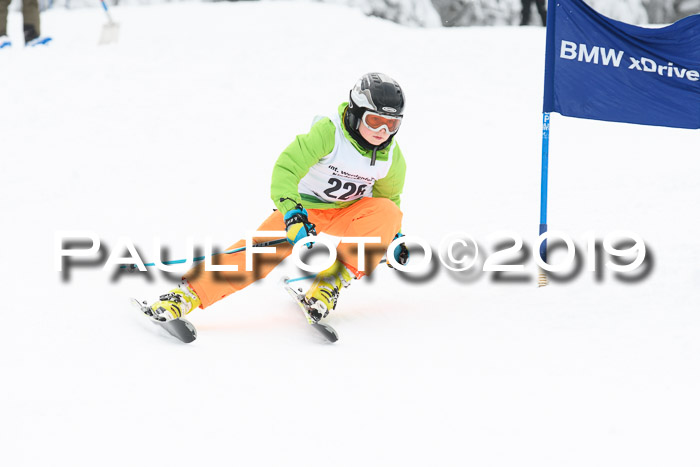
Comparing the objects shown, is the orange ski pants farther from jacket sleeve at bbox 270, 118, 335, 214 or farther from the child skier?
jacket sleeve at bbox 270, 118, 335, 214

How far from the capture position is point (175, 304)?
3.94 meters

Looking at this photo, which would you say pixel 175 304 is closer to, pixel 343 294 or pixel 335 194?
pixel 335 194

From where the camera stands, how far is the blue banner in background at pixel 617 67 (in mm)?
4785

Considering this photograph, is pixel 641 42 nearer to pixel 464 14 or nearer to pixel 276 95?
pixel 276 95

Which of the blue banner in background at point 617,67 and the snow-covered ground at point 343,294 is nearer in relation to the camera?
the snow-covered ground at point 343,294

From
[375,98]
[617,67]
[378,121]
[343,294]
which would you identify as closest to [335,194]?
[378,121]

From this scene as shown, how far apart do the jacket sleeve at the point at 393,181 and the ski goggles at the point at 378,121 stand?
275 millimetres

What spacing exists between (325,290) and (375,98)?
1.01 m

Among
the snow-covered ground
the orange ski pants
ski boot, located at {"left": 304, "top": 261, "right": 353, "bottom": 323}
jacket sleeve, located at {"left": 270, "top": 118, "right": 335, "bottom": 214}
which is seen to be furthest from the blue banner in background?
ski boot, located at {"left": 304, "top": 261, "right": 353, "bottom": 323}

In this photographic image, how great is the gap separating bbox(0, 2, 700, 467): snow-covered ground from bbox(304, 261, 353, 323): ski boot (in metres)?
0.16

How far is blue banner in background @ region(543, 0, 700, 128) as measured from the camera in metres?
4.79

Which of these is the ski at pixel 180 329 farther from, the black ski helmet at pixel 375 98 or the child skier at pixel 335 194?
the black ski helmet at pixel 375 98

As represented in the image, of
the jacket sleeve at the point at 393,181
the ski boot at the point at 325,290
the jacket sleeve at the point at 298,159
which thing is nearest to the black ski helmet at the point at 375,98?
the jacket sleeve at the point at 298,159

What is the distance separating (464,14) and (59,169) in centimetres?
835
